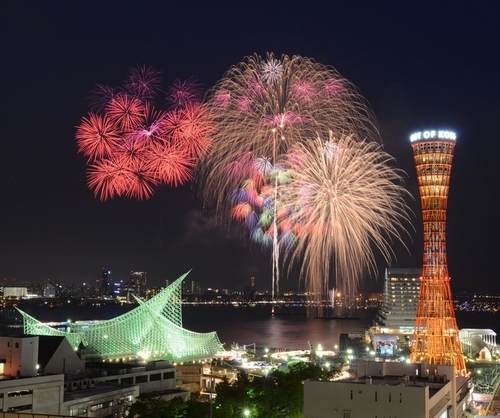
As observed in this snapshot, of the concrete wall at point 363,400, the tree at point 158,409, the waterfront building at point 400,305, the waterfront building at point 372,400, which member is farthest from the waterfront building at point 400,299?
the concrete wall at point 363,400

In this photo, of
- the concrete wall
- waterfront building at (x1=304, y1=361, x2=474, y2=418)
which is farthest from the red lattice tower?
the concrete wall

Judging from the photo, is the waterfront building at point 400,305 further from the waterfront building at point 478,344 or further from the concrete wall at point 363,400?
the concrete wall at point 363,400

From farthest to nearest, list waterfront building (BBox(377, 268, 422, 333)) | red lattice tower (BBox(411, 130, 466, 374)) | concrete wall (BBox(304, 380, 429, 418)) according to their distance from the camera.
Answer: waterfront building (BBox(377, 268, 422, 333)) → red lattice tower (BBox(411, 130, 466, 374)) → concrete wall (BBox(304, 380, 429, 418))

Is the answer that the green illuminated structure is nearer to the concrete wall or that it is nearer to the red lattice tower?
the red lattice tower

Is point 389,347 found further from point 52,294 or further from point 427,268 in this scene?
point 52,294

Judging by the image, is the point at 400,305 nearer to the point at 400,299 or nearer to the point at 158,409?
the point at 400,299

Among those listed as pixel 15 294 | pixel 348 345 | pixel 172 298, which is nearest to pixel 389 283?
pixel 348 345

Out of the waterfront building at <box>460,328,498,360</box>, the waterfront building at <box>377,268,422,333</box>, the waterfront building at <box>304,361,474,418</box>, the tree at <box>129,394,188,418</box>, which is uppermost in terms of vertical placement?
the waterfront building at <box>377,268,422,333</box>
